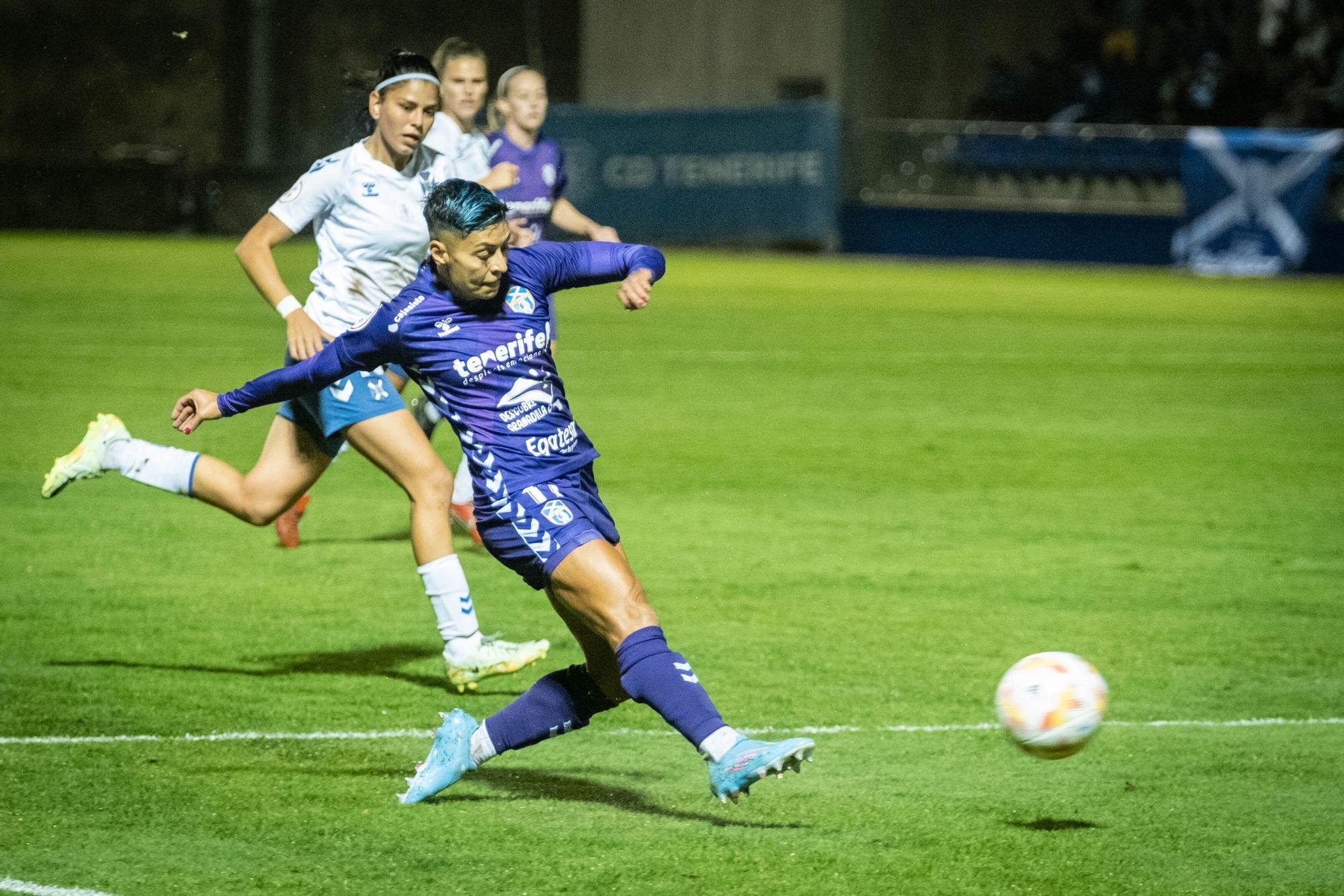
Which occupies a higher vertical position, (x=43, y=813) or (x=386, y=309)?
(x=386, y=309)

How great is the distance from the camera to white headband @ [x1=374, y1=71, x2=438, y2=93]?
19.8 ft

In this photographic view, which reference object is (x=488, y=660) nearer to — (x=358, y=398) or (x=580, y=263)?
(x=358, y=398)

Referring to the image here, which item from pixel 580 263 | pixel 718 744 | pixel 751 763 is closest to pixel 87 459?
pixel 580 263

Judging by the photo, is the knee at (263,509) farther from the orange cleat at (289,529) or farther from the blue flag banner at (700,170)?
the blue flag banner at (700,170)

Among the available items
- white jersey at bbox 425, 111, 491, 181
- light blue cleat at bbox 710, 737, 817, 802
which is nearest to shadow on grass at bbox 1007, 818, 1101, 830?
light blue cleat at bbox 710, 737, 817, 802

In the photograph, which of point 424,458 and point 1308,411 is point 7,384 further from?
point 1308,411

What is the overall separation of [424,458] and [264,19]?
2965 centimetres

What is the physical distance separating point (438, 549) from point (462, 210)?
1848mm

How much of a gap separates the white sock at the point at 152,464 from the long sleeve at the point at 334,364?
1.66 m

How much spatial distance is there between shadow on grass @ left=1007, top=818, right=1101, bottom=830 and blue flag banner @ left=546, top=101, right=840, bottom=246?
26.1m

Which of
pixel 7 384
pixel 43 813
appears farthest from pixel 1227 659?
pixel 7 384

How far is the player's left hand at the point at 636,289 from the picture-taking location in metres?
4.75

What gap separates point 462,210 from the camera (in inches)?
178

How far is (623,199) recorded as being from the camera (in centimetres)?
3031
